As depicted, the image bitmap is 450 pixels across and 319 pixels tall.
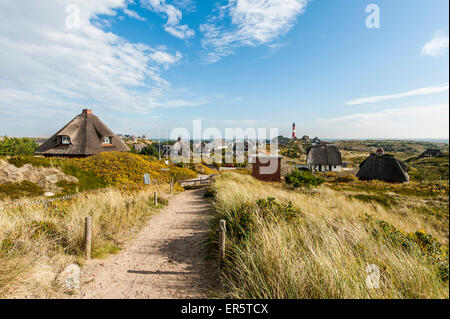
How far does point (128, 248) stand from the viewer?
18.8ft

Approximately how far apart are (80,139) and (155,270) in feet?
82.3

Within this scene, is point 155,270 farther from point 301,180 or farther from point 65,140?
point 65,140

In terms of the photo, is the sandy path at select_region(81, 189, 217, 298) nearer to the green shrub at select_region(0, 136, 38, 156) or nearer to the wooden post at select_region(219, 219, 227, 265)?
the wooden post at select_region(219, 219, 227, 265)

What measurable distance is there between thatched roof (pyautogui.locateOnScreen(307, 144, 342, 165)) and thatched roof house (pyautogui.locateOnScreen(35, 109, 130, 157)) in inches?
1777

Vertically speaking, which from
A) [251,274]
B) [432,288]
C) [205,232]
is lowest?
[205,232]

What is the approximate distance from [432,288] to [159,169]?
21903 mm

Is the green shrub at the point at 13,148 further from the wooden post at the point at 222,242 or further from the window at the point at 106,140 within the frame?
the wooden post at the point at 222,242

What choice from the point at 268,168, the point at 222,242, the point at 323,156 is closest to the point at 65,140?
the point at 268,168

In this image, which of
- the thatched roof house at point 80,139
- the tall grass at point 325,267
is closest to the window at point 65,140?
the thatched roof house at point 80,139

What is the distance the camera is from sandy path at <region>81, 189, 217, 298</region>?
3705mm

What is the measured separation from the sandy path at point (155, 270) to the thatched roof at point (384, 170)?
40.8 meters
